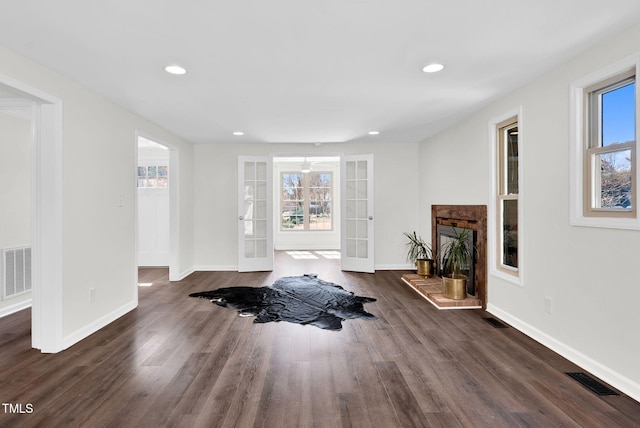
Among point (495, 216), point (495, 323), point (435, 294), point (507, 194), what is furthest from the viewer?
point (435, 294)

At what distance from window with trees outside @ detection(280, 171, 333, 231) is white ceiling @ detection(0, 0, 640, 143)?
543cm

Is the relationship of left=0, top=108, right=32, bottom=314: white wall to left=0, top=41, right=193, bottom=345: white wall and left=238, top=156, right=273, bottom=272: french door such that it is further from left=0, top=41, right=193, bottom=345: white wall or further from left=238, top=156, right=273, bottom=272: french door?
left=238, top=156, right=273, bottom=272: french door

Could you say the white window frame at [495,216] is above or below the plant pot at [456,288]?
above

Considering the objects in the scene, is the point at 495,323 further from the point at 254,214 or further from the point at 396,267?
the point at 254,214

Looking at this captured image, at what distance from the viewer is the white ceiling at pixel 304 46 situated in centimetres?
195

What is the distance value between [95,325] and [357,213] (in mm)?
4193

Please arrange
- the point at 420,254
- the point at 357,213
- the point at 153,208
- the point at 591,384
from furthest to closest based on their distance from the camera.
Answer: the point at 153,208 → the point at 357,213 → the point at 420,254 → the point at 591,384

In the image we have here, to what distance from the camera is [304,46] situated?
239 cm

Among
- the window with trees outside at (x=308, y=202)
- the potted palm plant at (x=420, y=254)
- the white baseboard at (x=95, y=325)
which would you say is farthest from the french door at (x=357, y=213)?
the white baseboard at (x=95, y=325)

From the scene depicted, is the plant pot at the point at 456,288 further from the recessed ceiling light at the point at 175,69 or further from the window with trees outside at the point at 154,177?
the window with trees outside at the point at 154,177

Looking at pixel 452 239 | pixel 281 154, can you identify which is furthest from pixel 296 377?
pixel 281 154

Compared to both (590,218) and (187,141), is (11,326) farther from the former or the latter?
(590,218)

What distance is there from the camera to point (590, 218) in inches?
97.7

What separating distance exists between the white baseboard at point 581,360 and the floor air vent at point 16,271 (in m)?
5.36
